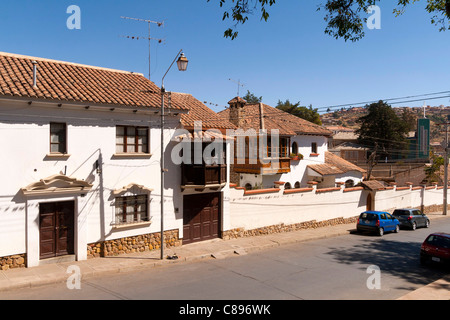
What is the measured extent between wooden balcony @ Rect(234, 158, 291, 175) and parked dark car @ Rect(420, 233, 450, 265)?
489 inches

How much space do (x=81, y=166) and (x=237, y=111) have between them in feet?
48.8

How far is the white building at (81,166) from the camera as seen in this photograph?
42.4ft

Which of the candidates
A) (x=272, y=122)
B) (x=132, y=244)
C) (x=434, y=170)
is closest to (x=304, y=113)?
(x=434, y=170)

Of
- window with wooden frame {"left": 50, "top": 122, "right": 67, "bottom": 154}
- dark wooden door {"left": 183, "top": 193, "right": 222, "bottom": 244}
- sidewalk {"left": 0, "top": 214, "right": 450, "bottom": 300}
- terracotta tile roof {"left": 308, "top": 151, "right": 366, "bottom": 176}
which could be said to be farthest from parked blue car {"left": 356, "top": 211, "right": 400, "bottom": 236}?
window with wooden frame {"left": 50, "top": 122, "right": 67, "bottom": 154}

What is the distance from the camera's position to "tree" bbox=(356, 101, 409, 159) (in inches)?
2361

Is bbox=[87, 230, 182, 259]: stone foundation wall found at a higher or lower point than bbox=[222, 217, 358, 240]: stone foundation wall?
higher

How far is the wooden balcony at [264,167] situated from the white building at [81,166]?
8.92 m

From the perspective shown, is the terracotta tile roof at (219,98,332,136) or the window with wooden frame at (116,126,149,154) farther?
the terracotta tile roof at (219,98,332,136)

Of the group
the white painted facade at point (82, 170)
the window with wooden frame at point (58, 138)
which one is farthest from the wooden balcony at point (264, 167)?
the window with wooden frame at point (58, 138)

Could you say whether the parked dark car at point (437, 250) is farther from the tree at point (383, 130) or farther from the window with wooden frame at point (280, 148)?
the tree at point (383, 130)

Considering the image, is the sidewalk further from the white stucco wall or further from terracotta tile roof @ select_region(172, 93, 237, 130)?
terracotta tile roof @ select_region(172, 93, 237, 130)

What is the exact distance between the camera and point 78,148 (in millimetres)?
14219

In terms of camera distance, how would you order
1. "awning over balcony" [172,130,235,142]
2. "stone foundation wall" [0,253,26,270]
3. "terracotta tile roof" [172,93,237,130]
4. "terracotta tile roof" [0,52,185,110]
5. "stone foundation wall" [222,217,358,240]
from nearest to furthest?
"stone foundation wall" [0,253,26,270], "terracotta tile roof" [0,52,185,110], "awning over balcony" [172,130,235,142], "terracotta tile roof" [172,93,237,130], "stone foundation wall" [222,217,358,240]
